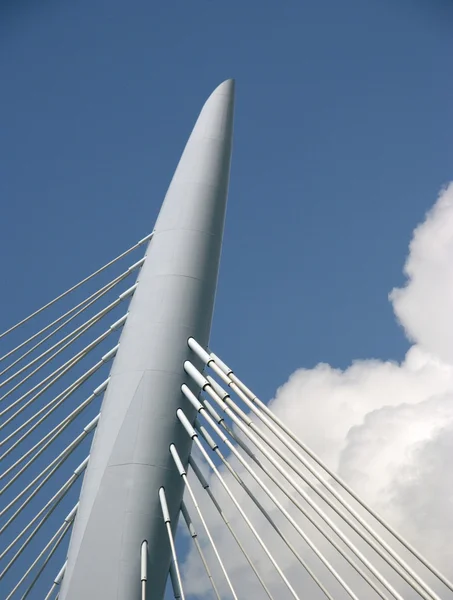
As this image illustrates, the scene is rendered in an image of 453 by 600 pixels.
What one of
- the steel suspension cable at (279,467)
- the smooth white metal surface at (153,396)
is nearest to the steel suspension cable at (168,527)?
the smooth white metal surface at (153,396)

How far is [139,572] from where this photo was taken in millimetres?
13336

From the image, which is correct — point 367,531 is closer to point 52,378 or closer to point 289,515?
point 289,515

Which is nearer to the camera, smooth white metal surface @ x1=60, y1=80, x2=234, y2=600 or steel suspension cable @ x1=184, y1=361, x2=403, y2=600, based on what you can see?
steel suspension cable @ x1=184, y1=361, x2=403, y2=600

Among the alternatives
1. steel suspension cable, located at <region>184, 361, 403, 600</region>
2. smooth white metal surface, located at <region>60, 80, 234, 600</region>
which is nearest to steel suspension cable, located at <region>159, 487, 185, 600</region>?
smooth white metal surface, located at <region>60, 80, 234, 600</region>

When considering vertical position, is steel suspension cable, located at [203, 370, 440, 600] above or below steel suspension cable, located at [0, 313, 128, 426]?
below

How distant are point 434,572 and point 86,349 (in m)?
7.68

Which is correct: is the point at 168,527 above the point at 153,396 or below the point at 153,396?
below

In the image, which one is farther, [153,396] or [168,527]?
[153,396]

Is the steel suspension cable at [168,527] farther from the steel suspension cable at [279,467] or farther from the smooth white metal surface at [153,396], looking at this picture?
the steel suspension cable at [279,467]

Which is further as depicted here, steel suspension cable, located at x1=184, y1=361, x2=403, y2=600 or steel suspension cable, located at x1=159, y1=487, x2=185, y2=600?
steel suspension cable, located at x1=159, y1=487, x2=185, y2=600

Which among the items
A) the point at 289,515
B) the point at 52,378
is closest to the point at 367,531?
the point at 289,515

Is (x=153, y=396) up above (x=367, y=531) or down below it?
above

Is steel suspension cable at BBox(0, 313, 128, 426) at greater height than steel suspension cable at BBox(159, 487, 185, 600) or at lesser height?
greater

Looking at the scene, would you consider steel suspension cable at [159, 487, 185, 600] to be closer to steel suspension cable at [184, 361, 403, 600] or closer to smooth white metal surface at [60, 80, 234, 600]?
smooth white metal surface at [60, 80, 234, 600]
